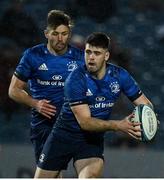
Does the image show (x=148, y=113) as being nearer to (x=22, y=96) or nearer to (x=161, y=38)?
(x=22, y=96)

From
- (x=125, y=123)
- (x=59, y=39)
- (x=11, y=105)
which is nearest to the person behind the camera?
(x=125, y=123)

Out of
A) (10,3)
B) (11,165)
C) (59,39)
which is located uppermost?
(10,3)

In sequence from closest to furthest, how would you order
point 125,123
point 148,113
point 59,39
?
point 125,123 < point 148,113 < point 59,39

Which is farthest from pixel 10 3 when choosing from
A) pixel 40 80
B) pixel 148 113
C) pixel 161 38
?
pixel 148 113

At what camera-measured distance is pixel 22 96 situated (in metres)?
5.84

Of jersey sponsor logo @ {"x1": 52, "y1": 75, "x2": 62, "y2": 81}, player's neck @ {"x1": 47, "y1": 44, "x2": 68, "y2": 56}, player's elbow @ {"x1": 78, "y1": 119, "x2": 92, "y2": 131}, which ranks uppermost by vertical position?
player's neck @ {"x1": 47, "y1": 44, "x2": 68, "y2": 56}

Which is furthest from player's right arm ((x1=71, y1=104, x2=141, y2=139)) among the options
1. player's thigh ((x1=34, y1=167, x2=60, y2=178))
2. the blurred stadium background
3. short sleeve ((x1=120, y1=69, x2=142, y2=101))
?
the blurred stadium background

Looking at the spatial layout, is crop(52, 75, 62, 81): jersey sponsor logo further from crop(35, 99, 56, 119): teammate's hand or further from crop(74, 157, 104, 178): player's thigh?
crop(74, 157, 104, 178): player's thigh

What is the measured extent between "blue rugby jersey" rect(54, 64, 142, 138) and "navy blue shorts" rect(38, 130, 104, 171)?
8cm

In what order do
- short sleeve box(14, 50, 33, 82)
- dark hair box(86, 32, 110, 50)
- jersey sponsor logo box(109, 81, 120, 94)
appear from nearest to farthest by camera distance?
dark hair box(86, 32, 110, 50), jersey sponsor logo box(109, 81, 120, 94), short sleeve box(14, 50, 33, 82)

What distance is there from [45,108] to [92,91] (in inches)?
26.8

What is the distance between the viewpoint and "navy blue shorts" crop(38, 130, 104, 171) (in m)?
5.25

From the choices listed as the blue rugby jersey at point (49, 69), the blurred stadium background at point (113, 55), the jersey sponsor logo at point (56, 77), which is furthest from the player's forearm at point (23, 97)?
the blurred stadium background at point (113, 55)

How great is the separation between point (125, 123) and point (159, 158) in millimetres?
2504
